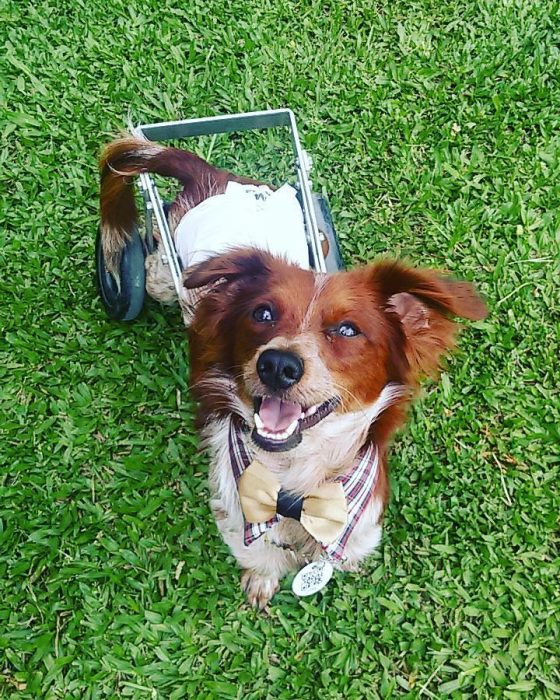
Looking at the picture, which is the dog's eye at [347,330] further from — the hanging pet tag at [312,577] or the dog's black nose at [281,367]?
the hanging pet tag at [312,577]

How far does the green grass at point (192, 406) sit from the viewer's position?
3.21m

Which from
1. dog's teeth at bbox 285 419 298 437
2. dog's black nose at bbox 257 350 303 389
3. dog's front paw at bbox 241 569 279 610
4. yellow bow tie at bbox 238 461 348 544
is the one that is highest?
dog's black nose at bbox 257 350 303 389

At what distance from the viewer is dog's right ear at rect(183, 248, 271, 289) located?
268 cm

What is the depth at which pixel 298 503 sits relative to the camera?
9.28ft

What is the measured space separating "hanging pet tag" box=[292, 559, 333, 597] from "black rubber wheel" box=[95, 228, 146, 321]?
154 cm

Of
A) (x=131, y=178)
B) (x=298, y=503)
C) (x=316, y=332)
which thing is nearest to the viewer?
(x=316, y=332)

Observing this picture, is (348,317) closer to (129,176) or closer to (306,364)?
(306,364)

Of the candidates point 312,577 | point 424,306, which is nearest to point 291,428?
point 424,306

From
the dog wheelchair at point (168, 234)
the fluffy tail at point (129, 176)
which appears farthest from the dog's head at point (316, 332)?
the fluffy tail at point (129, 176)

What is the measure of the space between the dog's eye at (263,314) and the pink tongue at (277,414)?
27cm

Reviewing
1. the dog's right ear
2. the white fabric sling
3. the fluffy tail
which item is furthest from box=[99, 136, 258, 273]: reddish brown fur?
the dog's right ear

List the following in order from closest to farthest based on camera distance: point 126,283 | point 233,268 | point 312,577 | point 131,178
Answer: point 233,268, point 312,577, point 131,178, point 126,283

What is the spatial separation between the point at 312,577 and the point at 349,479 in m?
0.58

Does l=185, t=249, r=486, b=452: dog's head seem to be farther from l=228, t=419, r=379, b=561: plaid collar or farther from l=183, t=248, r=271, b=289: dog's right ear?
l=228, t=419, r=379, b=561: plaid collar
